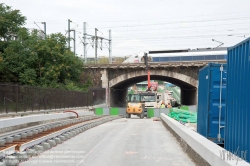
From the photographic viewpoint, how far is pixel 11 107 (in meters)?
22.4

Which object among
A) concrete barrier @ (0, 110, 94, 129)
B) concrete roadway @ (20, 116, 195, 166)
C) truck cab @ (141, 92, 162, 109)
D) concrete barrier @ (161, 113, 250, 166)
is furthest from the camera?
truck cab @ (141, 92, 162, 109)

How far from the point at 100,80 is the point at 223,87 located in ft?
152

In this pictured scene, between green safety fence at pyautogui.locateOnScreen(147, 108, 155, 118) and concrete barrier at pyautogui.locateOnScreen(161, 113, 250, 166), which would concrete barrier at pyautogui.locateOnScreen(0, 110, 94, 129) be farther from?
green safety fence at pyautogui.locateOnScreen(147, 108, 155, 118)

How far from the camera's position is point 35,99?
27.1 m

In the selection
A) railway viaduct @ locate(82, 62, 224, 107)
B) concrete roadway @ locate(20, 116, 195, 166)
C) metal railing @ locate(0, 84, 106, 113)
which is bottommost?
concrete roadway @ locate(20, 116, 195, 166)

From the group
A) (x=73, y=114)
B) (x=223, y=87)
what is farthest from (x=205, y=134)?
(x=73, y=114)

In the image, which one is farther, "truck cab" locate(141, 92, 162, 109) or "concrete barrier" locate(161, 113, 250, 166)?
"truck cab" locate(141, 92, 162, 109)

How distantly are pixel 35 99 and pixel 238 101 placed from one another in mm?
21237

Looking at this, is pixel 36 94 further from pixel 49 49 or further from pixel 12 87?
pixel 49 49

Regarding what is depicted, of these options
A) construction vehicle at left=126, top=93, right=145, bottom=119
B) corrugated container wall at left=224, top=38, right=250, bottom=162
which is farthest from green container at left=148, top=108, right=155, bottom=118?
corrugated container wall at left=224, top=38, right=250, bottom=162

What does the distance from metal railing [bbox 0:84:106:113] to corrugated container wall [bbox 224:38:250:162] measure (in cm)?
1536

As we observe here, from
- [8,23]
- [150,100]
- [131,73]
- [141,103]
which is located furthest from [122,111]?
[8,23]

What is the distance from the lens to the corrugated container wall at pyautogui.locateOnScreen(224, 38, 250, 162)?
23.9ft

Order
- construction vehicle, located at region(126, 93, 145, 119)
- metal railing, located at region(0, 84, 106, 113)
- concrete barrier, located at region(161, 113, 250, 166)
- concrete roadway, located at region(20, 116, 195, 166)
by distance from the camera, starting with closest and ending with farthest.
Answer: concrete barrier, located at region(161, 113, 250, 166) → concrete roadway, located at region(20, 116, 195, 166) → metal railing, located at region(0, 84, 106, 113) → construction vehicle, located at region(126, 93, 145, 119)
